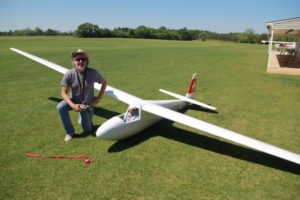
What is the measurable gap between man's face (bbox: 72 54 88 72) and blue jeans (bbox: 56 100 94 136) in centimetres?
119

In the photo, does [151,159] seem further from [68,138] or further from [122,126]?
[68,138]

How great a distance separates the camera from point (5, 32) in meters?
180

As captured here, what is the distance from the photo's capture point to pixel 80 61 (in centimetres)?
574

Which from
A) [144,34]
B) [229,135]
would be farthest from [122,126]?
[144,34]

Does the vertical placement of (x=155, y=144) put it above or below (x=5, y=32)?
below

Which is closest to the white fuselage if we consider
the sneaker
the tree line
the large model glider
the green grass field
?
the large model glider

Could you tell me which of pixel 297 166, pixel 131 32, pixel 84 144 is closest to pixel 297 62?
pixel 297 166

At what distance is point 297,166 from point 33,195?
6472 millimetres

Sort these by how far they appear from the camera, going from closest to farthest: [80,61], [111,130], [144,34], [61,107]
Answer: [111,130], [80,61], [61,107], [144,34]

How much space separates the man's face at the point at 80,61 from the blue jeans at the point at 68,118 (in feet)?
3.89

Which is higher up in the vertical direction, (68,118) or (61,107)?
(61,107)

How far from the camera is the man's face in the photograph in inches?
225

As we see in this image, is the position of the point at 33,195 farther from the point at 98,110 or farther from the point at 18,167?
the point at 98,110

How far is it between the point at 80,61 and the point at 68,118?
185 cm
